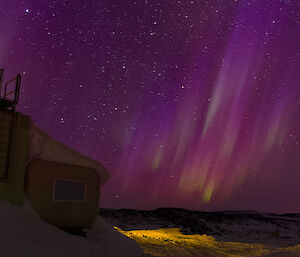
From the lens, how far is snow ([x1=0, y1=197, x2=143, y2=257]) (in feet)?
32.2

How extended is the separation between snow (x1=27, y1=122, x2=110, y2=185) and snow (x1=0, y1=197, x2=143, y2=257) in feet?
6.18

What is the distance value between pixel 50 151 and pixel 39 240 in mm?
3555

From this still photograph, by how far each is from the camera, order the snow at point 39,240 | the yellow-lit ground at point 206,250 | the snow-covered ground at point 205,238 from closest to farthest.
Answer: the snow at point 39,240 → the yellow-lit ground at point 206,250 → the snow-covered ground at point 205,238

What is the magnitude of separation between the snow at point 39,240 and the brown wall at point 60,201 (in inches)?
14.6

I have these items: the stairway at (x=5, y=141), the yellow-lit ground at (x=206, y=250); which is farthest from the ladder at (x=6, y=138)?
the yellow-lit ground at (x=206, y=250)

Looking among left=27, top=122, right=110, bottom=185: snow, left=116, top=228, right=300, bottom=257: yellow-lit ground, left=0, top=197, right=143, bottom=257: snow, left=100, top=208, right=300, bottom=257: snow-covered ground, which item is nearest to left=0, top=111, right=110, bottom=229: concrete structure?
left=27, top=122, right=110, bottom=185: snow

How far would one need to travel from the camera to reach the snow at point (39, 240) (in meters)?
9.83

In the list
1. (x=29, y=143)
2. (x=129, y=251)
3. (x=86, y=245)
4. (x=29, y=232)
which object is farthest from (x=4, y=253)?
(x=129, y=251)

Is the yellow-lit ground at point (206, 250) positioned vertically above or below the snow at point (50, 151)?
below

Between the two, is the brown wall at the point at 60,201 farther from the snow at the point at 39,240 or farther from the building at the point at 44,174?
the snow at the point at 39,240

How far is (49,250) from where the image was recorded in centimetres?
1039

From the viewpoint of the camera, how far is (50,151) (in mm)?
12523

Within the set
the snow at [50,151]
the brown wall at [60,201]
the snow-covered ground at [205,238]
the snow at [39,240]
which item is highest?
the snow at [50,151]

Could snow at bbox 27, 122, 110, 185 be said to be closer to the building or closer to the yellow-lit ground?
the building
